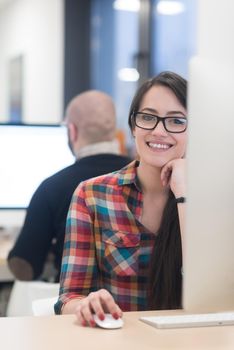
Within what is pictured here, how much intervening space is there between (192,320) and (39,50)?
176 inches

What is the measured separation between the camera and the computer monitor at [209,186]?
3.46ft

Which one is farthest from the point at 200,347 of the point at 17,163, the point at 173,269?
the point at 17,163

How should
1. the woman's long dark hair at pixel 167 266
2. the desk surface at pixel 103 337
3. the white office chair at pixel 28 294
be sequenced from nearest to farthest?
the desk surface at pixel 103 337
the woman's long dark hair at pixel 167 266
the white office chair at pixel 28 294

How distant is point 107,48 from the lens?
4.89 m

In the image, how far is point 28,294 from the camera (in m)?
2.39

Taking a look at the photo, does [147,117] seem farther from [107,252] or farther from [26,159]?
[26,159]

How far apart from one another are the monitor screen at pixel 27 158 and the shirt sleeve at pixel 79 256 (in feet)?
3.67

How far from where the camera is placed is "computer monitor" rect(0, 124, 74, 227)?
2.61m

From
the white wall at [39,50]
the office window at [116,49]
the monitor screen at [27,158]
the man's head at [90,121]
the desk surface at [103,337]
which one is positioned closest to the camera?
the desk surface at [103,337]

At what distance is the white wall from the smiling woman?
3.48m

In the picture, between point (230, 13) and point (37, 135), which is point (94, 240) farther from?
point (37, 135)

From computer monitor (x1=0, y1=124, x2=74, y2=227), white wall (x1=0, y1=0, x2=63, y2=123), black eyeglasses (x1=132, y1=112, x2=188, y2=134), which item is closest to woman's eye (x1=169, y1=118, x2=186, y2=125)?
black eyeglasses (x1=132, y1=112, x2=188, y2=134)

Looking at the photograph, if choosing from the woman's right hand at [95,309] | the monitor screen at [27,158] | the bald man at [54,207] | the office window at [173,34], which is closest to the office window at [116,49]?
the office window at [173,34]

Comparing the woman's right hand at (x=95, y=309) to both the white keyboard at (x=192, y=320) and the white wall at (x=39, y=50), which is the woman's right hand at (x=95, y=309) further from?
the white wall at (x=39, y=50)
